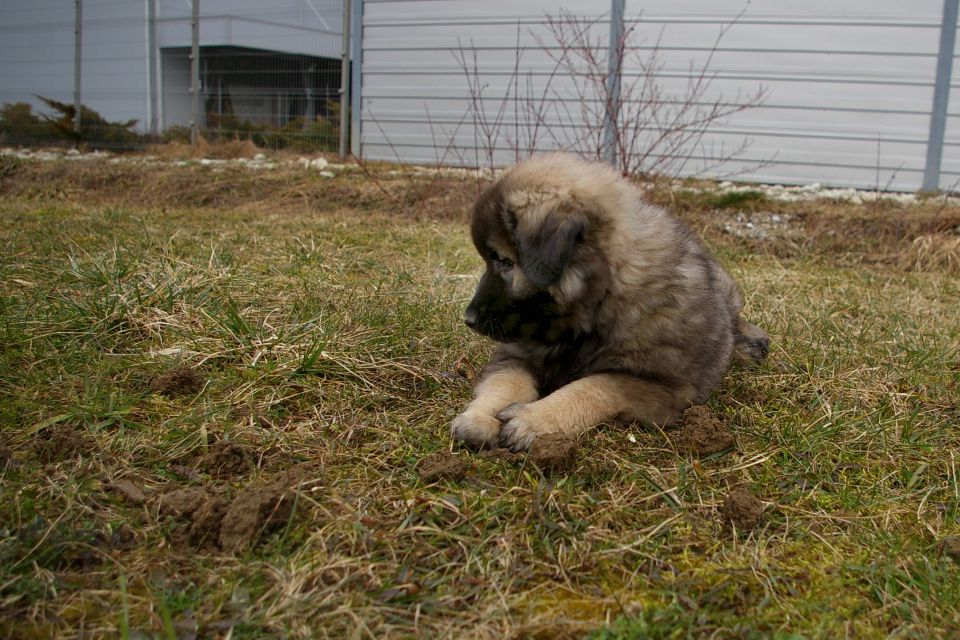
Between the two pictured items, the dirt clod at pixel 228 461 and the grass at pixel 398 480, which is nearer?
the grass at pixel 398 480

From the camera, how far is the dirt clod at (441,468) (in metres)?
2.08

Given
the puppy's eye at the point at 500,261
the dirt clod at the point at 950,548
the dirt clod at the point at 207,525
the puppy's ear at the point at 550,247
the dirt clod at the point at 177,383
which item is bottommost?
the dirt clod at the point at 950,548

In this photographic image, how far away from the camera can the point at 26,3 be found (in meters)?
16.9

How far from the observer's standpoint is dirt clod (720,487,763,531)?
1964 millimetres

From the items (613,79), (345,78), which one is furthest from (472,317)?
(345,78)

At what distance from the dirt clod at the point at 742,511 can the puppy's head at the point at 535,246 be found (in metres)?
0.85

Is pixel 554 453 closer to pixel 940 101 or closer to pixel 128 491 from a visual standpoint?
pixel 128 491

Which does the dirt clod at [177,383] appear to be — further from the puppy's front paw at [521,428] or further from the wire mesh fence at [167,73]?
the wire mesh fence at [167,73]

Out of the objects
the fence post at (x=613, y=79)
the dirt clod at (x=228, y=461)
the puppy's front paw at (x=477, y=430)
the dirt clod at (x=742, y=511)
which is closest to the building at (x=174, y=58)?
the fence post at (x=613, y=79)

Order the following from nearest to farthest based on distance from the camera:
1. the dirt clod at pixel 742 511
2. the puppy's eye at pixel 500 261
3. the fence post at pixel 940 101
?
the dirt clod at pixel 742 511, the puppy's eye at pixel 500 261, the fence post at pixel 940 101

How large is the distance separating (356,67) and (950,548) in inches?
464

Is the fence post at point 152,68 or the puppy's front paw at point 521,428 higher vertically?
the fence post at point 152,68

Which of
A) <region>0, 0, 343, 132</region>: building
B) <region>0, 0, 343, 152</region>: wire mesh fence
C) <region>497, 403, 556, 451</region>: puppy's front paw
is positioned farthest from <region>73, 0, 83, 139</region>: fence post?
<region>497, 403, 556, 451</region>: puppy's front paw

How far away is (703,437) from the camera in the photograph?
2432 millimetres
